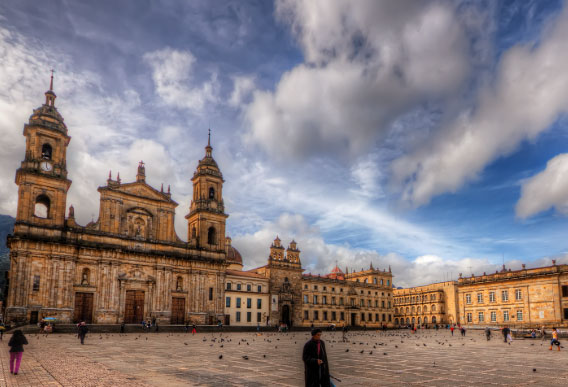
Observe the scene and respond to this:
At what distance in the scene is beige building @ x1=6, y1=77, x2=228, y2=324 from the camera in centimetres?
4219

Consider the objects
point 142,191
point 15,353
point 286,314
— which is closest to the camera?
point 15,353

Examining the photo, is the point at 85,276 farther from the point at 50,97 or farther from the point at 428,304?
the point at 428,304

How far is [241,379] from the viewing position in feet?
38.4

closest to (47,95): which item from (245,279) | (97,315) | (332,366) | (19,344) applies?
(97,315)

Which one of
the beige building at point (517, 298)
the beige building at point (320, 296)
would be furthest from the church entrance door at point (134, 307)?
the beige building at point (517, 298)

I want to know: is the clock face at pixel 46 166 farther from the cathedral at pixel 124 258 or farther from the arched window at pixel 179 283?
the arched window at pixel 179 283

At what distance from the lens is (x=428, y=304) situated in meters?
88.6

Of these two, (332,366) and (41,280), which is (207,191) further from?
(332,366)

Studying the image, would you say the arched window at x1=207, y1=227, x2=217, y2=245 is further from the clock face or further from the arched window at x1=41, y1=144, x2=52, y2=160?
the arched window at x1=41, y1=144, x2=52, y2=160

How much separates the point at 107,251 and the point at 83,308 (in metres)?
6.35

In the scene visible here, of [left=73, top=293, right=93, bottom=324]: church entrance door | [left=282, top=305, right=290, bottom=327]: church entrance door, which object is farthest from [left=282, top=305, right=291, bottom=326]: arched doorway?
[left=73, top=293, right=93, bottom=324]: church entrance door

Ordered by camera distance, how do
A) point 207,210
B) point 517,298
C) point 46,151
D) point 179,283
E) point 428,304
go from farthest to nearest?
point 428,304, point 517,298, point 207,210, point 179,283, point 46,151

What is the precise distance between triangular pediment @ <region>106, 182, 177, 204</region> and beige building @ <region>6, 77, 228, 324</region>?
12 cm

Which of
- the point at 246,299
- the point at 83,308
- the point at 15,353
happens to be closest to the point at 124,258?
the point at 83,308
